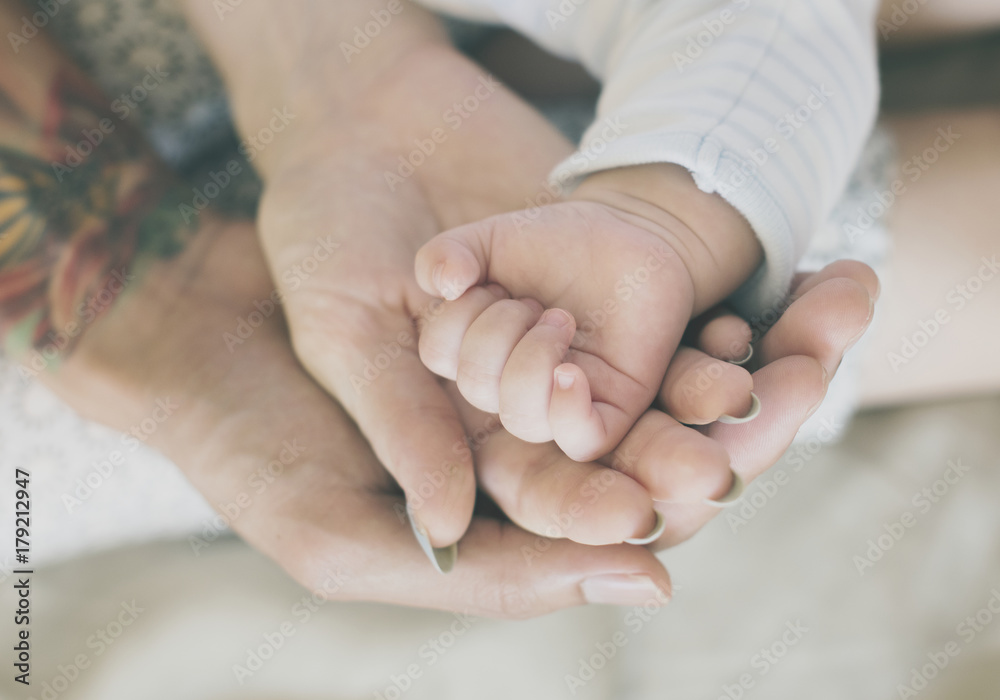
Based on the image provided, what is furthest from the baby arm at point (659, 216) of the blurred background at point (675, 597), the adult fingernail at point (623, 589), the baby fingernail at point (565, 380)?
the blurred background at point (675, 597)

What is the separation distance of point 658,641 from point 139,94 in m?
0.95

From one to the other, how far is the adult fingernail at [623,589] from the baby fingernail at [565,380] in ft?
0.57

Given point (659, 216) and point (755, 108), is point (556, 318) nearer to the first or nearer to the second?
point (659, 216)

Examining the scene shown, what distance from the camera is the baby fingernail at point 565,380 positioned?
1.34 feet

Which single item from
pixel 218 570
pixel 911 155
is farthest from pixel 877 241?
pixel 218 570

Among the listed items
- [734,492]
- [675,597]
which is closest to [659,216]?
[734,492]

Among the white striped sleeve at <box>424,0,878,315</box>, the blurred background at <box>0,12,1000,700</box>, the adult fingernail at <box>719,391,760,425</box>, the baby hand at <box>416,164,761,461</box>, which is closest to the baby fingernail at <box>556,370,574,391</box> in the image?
the baby hand at <box>416,164,761,461</box>

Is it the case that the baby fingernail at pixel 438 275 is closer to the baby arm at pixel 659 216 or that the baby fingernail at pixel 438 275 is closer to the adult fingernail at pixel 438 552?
the baby arm at pixel 659 216

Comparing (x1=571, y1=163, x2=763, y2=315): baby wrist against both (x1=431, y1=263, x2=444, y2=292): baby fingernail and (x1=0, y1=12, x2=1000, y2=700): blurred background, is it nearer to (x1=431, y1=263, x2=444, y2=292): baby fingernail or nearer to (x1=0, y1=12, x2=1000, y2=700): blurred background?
(x1=431, y1=263, x2=444, y2=292): baby fingernail

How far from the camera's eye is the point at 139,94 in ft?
2.98

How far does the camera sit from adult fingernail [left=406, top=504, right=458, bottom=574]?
52 cm

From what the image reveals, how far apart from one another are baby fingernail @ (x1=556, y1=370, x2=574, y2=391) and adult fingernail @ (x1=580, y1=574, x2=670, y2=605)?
18 cm

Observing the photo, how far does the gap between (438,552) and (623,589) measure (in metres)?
0.14

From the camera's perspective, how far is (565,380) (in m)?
0.41
